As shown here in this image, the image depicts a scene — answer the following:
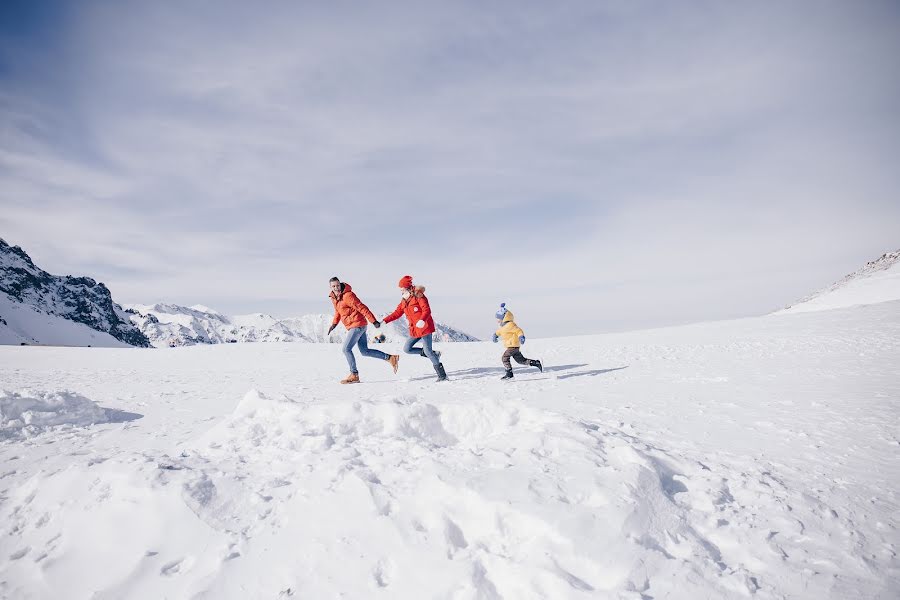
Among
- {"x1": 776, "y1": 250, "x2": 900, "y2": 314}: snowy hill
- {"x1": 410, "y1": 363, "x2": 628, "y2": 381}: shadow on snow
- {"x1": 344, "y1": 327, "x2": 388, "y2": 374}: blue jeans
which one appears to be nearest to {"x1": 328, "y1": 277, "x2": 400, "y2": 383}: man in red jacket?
{"x1": 344, "y1": 327, "x2": 388, "y2": 374}: blue jeans

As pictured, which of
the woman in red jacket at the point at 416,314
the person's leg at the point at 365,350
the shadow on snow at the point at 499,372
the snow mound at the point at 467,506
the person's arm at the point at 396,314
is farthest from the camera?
the shadow on snow at the point at 499,372

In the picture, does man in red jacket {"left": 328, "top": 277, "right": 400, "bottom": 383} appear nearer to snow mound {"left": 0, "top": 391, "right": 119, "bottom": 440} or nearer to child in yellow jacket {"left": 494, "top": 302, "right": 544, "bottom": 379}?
child in yellow jacket {"left": 494, "top": 302, "right": 544, "bottom": 379}

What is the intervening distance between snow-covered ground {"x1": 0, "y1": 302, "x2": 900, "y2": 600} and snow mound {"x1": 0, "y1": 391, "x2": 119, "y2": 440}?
0.03 m

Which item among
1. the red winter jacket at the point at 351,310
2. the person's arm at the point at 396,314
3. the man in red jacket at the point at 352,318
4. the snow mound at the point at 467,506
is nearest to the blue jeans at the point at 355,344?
the man in red jacket at the point at 352,318

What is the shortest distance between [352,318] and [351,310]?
0.18 m

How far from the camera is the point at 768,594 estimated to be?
2.44 metres

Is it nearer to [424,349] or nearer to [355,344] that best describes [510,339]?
[424,349]

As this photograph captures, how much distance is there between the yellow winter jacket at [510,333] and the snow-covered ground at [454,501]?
10.3 ft

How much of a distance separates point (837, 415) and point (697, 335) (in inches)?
471

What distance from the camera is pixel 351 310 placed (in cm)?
927

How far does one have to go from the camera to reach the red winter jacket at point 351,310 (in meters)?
9.17

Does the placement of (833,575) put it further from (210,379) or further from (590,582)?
(210,379)

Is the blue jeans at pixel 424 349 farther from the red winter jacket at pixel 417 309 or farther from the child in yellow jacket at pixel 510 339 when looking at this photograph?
the child in yellow jacket at pixel 510 339

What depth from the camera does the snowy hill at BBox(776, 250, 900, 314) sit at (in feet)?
139
